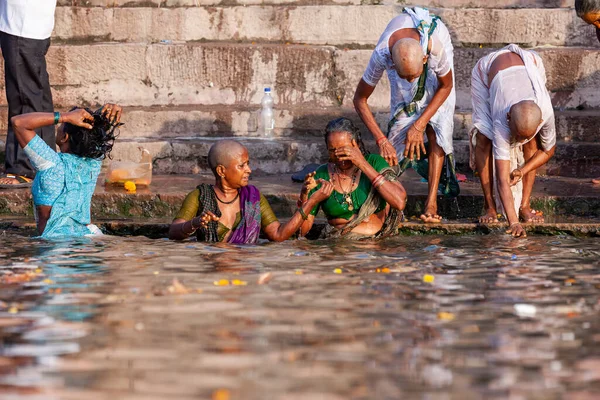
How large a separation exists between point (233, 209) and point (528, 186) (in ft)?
7.36

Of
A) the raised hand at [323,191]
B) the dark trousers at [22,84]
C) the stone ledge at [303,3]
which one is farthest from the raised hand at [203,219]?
the stone ledge at [303,3]

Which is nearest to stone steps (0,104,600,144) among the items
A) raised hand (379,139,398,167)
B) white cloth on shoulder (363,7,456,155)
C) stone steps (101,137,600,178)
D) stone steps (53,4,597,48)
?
stone steps (101,137,600,178)

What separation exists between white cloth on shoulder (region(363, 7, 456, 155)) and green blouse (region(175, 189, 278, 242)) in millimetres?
1331

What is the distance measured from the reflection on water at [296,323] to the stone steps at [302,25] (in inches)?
160

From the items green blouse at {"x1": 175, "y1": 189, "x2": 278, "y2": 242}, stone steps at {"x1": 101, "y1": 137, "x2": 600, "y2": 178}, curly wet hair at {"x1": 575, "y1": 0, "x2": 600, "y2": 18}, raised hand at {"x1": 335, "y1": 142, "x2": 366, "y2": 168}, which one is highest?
curly wet hair at {"x1": 575, "y1": 0, "x2": 600, "y2": 18}

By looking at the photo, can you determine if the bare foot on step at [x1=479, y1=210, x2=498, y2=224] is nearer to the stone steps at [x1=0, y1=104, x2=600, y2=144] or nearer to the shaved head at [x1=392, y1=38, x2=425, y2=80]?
the shaved head at [x1=392, y1=38, x2=425, y2=80]

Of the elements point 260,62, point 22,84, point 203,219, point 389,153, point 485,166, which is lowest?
point 203,219

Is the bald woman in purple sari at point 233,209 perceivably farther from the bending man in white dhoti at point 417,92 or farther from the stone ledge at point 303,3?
the stone ledge at point 303,3

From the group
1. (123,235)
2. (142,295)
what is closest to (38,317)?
(142,295)

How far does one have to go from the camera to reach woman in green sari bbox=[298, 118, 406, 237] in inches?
257

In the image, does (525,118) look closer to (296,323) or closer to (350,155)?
(350,155)

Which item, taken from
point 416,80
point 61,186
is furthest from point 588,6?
point 61,186

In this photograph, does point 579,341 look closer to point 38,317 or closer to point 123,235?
point 38,317

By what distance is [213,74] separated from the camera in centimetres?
939
